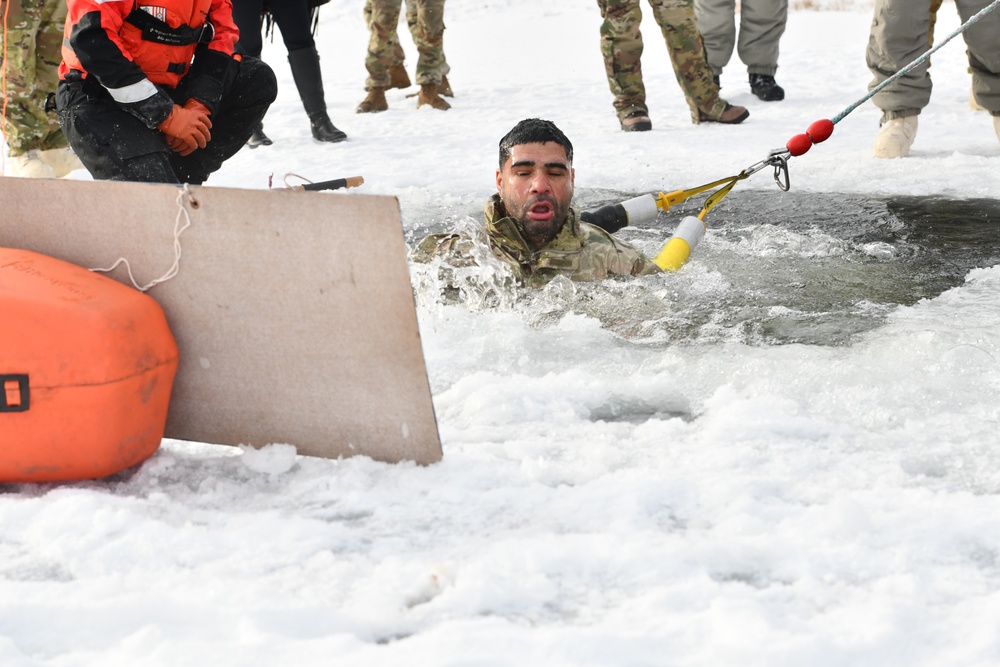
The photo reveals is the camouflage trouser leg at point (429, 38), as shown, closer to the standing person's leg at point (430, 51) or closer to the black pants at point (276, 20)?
the standing person's leg at point (430, 51)

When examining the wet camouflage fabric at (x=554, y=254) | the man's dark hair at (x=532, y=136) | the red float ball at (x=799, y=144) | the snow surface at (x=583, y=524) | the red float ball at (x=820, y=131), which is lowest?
the wet camouflage fabric at (x=554, y=254)

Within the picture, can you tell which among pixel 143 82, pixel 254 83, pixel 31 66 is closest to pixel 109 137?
pixel 143 82

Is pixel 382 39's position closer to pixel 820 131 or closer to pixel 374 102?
pixel 374 102

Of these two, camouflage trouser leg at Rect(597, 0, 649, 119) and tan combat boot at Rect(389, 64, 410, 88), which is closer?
camouflage trouser leg at Rect(597, 0, 649, 119)

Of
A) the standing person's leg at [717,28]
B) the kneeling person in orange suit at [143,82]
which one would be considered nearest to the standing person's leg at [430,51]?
the standing person's leg at [717,28]

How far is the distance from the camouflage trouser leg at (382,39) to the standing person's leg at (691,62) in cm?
208

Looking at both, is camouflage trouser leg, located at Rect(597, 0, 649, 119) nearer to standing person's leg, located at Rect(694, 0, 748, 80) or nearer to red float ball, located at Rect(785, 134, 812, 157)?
standing person's leg, located at Rect(694, 0, 748, 80)

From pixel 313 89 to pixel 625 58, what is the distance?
6.57 feet

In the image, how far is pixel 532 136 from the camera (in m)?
3.71

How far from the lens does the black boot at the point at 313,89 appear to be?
627cm

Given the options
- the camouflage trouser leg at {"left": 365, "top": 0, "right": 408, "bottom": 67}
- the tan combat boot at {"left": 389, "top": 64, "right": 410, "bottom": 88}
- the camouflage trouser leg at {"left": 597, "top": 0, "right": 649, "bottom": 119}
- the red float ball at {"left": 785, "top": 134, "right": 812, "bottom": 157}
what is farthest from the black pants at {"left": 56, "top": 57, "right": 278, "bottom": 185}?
the tan combat boot at {"left": 389, "top": 64, "right": 410, "bottom": 88}

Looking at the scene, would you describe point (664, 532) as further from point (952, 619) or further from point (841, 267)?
point (841, 267)

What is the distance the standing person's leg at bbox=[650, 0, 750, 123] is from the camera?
6523mm

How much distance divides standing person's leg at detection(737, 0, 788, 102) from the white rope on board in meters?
6.11
